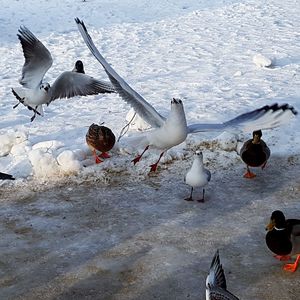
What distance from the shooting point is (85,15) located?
656 inches

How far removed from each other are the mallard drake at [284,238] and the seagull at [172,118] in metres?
0.95

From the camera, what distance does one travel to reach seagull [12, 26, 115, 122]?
738 centimetres

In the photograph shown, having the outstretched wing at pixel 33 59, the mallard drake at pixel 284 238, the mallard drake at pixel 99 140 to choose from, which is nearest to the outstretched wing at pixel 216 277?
the mallard drake at pixel 284 238

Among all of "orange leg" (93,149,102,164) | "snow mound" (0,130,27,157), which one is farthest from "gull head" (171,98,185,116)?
"snow mound" (0,130,27,157)

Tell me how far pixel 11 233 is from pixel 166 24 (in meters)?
10.7

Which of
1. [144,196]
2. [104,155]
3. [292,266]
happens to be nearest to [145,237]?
[144,196]

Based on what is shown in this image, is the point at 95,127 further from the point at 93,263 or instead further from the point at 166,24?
the point at 166,24

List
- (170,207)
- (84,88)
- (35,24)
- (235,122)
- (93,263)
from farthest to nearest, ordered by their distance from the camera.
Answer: (35,24), (84,88), (170,207), (93,263), (235,122)

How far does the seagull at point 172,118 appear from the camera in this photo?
4844 millimetres

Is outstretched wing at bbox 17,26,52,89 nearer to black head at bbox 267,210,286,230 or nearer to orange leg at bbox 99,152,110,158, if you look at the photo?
orange leg at bbox 99,152,110,158

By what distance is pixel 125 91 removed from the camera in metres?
5.39

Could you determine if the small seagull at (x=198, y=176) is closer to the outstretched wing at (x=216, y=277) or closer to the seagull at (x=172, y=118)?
the seagull at (x=172, y=118)

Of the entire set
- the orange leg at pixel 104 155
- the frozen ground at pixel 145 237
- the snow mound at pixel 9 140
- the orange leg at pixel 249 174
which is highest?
the snow mound at pixel 9 140

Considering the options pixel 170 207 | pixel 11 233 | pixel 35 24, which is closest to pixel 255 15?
pixel 35 24
